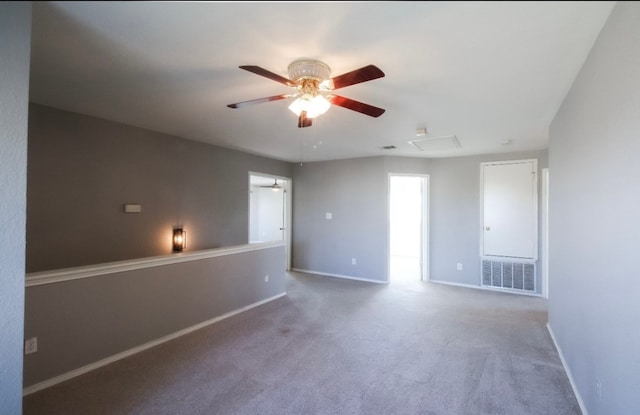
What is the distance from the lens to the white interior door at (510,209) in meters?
4.77

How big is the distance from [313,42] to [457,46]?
2.80 ft

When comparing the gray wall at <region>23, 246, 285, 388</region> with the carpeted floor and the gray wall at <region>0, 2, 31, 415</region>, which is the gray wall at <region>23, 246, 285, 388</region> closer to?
the carpeted floor

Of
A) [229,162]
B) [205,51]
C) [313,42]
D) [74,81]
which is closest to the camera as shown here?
[313,42]

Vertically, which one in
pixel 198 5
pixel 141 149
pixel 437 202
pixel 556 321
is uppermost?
pixel 198 5

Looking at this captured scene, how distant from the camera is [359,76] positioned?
1.73 meters

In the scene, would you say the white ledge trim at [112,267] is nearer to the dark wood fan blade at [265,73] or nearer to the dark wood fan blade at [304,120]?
the dark wood fan blade at [304,120]

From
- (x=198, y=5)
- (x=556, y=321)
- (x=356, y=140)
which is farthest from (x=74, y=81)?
(x=556, y=321)

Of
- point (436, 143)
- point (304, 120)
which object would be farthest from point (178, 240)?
point (436, 143)

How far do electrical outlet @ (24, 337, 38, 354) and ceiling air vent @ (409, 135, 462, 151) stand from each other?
4408 millimetres

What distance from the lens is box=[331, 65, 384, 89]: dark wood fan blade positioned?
164cm

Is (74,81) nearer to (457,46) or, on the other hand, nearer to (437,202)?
(457,46)

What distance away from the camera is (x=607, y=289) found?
1.56 metres

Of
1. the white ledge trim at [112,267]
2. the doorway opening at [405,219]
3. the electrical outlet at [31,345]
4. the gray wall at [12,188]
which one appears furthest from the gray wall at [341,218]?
the gray wall at [12,188]

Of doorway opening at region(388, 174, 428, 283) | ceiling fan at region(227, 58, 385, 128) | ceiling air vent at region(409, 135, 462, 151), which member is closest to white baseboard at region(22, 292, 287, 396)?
ceiling fan at region(227, 58, 385, 128)
